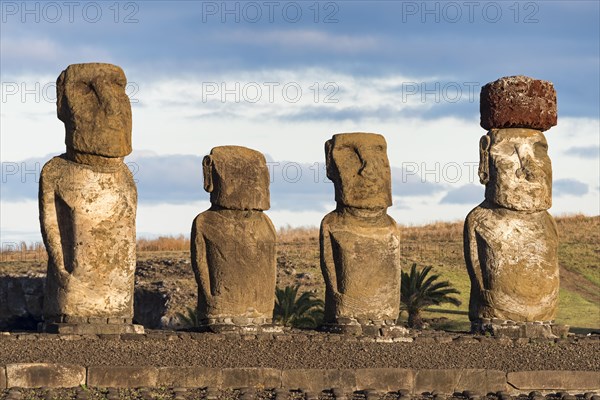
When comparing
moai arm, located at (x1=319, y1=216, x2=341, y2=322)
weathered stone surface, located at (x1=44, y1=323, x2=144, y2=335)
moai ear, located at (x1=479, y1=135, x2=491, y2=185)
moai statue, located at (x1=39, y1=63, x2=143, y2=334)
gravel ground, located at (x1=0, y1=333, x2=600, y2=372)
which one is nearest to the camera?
gravel ground, located at (x1=0, y1=333, x2=600, y2=372)

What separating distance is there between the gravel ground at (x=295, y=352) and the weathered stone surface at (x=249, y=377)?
17.0 inches

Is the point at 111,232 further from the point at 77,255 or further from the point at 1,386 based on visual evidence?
the point at 1,386

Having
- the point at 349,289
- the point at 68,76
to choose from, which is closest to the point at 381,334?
the point at 349,289

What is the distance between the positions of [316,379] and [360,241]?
409cm

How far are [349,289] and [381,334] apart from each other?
2.43ft

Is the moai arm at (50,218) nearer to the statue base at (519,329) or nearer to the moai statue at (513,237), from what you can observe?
the moai statue at (513,237)

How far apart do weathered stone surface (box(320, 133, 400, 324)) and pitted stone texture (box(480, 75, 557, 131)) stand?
1.96 metres

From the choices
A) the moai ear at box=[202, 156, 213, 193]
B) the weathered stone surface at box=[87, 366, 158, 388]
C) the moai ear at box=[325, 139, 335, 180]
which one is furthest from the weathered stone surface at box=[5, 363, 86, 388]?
the moai ear at box=[325, 139, 335, 180]

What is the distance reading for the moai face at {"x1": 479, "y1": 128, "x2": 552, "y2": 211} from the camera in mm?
18641

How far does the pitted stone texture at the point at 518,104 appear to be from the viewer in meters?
19.0

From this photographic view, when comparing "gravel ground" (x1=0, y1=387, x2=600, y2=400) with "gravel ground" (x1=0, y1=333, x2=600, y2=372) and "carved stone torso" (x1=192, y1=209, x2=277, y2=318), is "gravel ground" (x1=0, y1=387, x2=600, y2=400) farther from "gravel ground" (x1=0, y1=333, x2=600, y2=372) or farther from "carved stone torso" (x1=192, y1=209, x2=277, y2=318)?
"carved stone torso" (x1=192, y1=209, x2=277, y2=318)

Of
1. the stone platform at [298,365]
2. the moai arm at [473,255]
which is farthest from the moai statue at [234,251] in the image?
the moai arm at [473,255]

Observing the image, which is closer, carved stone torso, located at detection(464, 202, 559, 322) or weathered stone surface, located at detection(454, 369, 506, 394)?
weathered stone surface, located at detection(454, 369, 506, 394)

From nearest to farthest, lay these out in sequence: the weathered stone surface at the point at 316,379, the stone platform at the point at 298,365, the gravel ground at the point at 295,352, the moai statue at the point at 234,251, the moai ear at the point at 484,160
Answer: the stone platform at the point at 298,365 < the weathered stone surface at the point at 316,379 < the gravel ground at the point at 295,352 < the moai statue at the point at 234,251 < the moai ear at the point at 484,160
